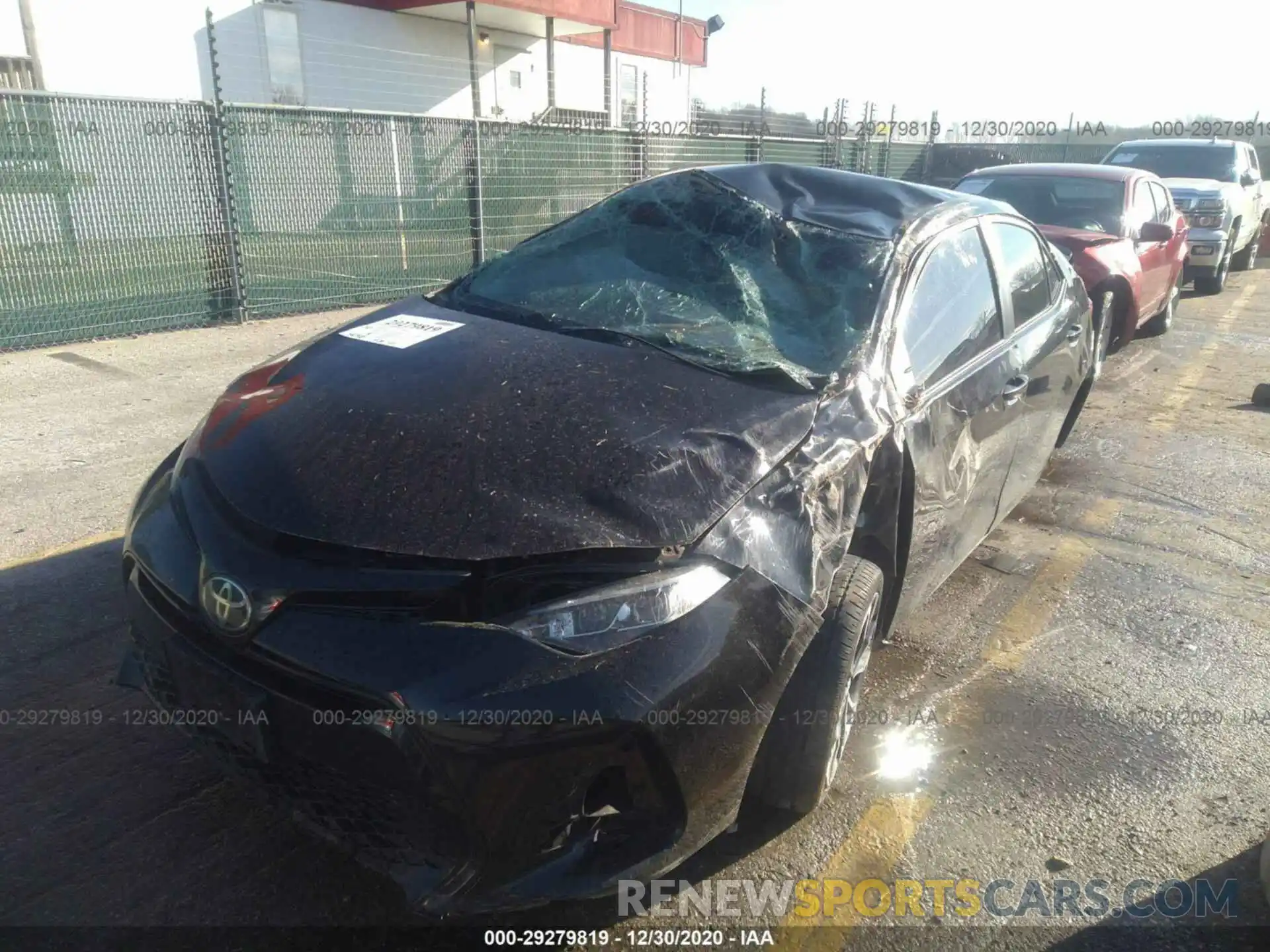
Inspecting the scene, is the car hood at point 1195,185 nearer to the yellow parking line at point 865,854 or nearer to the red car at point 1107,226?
the red car at point 1107,226

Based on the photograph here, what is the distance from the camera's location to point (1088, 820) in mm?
2680

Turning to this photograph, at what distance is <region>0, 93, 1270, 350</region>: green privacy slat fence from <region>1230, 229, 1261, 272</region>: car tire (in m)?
10.7

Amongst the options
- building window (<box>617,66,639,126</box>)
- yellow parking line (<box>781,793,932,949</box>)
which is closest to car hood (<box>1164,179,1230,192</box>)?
yellow parking line (<box>781,793,932,949</box>)

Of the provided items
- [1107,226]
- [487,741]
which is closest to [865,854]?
[487,741]

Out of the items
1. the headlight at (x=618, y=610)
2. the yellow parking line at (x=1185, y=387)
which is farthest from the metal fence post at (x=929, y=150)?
the headlight at (x=618, y=610)

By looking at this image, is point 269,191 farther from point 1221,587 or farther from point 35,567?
point 1221,587

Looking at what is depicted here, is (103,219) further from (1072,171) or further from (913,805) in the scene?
(1072,171)

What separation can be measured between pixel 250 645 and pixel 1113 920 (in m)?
2.18

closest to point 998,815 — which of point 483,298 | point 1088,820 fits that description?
point 1088,820

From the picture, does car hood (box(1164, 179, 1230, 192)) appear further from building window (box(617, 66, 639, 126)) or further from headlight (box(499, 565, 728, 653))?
building window (box(617, 66, 639, 126))

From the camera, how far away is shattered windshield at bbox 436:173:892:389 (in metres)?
2.85

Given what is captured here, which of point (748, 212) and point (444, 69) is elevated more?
point (444, 69)

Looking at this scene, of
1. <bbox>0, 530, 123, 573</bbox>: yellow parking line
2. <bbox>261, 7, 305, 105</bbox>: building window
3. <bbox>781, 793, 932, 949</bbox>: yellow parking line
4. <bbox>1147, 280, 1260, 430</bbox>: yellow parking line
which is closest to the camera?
<bbox>781, 793, 932, 949</bbox>: yellow parking line

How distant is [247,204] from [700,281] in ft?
21.4
